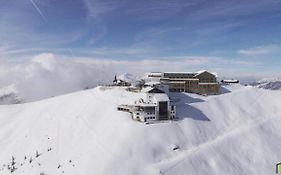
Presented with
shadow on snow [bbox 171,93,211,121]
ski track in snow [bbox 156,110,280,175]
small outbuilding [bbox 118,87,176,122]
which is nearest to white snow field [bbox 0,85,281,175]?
ski track in snow [bbox 156,110,280,175]

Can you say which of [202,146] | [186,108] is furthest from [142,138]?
[186,108]

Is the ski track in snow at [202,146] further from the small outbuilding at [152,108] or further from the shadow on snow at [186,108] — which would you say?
the small outbuilding at [152,108]

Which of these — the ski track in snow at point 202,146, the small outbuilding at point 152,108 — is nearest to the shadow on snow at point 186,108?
the small outbuilding at point 152,108

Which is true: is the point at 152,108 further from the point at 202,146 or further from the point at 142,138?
the point at 202,146

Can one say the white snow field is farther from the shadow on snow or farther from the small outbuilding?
the small outbuilding

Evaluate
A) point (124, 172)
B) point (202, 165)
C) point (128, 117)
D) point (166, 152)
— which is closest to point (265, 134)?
point (202, 165)

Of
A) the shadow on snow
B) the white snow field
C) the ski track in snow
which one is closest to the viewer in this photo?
the ski track in snow

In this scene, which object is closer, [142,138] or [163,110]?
[142,138]

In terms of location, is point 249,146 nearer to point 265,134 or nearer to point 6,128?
point 265,134
